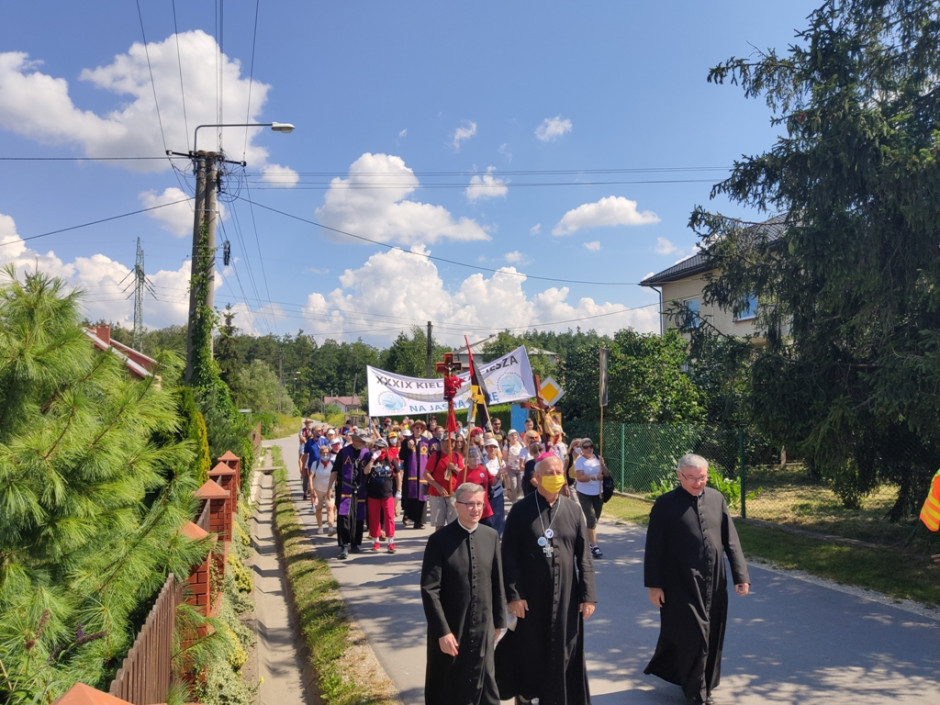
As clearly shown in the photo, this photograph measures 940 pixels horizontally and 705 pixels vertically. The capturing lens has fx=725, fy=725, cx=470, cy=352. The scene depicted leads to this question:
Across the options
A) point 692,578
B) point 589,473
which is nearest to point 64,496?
point 692,578

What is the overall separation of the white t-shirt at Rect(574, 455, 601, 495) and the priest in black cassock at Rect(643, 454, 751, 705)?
13.8 feet

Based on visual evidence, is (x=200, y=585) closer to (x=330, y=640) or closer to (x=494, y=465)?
(x=330, y=640)

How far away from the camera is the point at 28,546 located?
2906mm

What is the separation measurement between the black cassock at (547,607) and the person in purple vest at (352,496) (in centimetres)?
616

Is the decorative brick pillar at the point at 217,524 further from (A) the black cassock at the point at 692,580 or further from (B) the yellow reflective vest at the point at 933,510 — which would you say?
(B) the yellow reflective vest at the point at 933,510

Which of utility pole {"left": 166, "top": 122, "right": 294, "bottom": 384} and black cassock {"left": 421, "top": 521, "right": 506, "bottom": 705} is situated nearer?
black cassock {"left": 421, "top": 521, "right": 506, "bottom": 705}

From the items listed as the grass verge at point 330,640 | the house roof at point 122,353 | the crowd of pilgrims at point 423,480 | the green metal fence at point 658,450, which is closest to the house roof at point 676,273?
the green metal fence at point 658,450

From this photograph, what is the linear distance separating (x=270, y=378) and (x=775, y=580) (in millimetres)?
68351

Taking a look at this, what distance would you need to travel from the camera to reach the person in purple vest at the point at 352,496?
10820 mm

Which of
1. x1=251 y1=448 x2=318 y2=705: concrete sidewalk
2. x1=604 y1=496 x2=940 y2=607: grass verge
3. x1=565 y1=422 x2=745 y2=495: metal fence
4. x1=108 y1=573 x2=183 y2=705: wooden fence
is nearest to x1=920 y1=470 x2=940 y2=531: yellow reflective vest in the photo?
x1=604 y1=496 x2=940 y2=607: grass verge

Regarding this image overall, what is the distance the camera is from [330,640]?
681 centimetres

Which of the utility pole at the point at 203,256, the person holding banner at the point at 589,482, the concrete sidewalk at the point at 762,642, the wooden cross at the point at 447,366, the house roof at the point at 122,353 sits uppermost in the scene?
the utility pole at the point at 203,256

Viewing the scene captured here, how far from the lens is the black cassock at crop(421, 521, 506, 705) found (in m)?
4.33

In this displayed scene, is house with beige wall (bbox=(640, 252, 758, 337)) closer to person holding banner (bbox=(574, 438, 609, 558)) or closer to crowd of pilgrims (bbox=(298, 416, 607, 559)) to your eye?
crowd of pilgrims (bbox=(298, 416, 607, 559))
